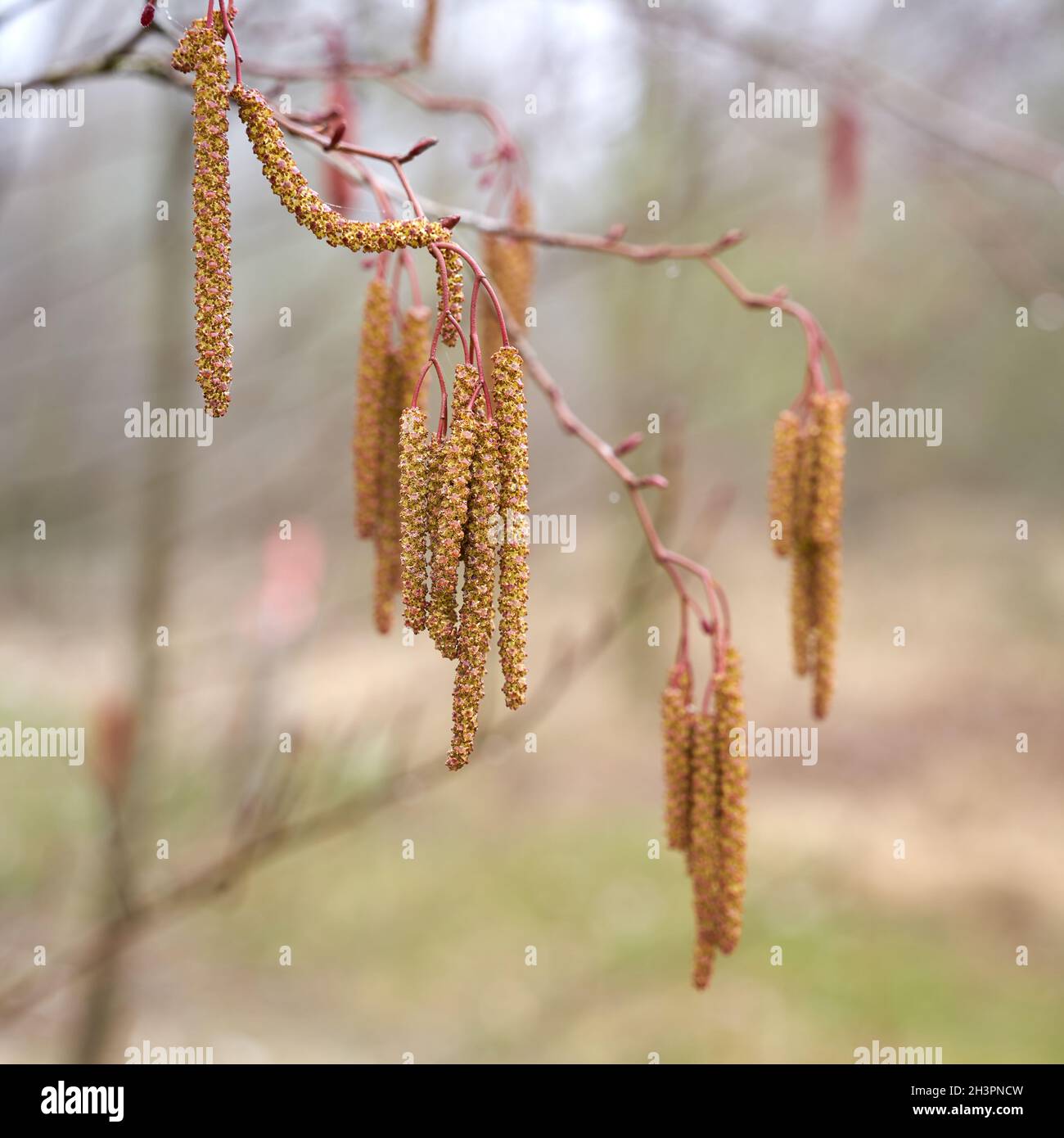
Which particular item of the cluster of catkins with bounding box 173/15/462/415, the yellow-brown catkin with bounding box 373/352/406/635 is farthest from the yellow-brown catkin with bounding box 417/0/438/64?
the cluster of catkins with bounding box 173/15/462/415

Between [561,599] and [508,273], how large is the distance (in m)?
8.40

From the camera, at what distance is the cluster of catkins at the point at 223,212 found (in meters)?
0.73

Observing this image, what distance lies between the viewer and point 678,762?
1.27 m

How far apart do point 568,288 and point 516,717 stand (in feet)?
12.9

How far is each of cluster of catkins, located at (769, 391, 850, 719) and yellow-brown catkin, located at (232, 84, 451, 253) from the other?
788 millimetres

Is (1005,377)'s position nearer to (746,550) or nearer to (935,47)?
(746,550)

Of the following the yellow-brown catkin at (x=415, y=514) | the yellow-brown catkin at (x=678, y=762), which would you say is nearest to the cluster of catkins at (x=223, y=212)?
the yellow-brown catkin at (x=415, y=514)

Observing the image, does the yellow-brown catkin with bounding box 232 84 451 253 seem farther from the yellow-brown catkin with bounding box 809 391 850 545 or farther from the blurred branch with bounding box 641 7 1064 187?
the blurred branch with bounding box 641 7 1064 187

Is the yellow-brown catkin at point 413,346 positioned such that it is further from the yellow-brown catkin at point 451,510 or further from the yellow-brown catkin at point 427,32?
the yellow-brown catkin at point 427,32

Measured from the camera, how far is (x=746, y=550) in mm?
9930

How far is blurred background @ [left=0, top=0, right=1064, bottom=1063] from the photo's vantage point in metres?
2.82

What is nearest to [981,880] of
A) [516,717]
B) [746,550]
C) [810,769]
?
[810,769]

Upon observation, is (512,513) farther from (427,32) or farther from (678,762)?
(427,32)

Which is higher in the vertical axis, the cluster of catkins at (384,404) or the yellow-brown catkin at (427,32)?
the yellow-brown catkin at (427,32)
